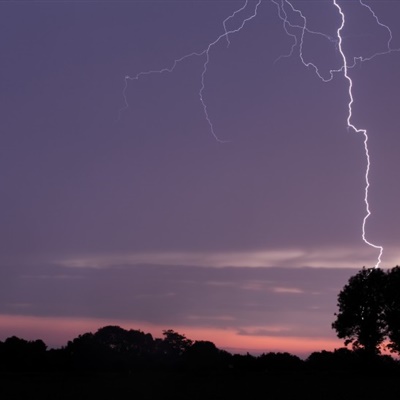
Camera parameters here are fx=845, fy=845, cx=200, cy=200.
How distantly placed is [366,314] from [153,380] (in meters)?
28.0

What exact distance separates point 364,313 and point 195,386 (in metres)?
29.1

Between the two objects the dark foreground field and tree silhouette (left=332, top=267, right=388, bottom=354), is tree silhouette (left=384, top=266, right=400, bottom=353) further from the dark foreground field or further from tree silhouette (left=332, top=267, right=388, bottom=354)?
the dark foreground field

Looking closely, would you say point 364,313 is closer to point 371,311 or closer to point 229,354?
point 371,311

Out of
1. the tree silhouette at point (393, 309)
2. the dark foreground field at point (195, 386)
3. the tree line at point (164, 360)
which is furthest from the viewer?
the tree silhouette at point (393, 309)

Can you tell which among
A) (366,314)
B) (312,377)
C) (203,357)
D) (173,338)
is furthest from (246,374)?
(173,338)

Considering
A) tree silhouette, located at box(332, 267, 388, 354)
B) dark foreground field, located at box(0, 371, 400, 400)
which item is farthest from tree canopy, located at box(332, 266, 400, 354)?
dark foreground field, located at box(0, 371, 400, 400)

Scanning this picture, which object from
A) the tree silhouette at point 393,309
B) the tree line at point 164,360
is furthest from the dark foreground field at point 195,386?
the tree silhouette at point 393,309

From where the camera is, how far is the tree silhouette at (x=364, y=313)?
6169 centimetres

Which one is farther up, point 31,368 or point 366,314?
point 366,314

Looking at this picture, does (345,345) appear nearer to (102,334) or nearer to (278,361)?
(278,361)

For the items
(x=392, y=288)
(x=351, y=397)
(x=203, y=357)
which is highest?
(x=392, y=288)

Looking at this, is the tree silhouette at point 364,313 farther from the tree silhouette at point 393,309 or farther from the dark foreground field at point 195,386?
the dark foreground field at point 195,386

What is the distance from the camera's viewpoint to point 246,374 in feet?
145

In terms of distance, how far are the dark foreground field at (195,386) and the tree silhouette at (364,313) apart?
16.7 m
